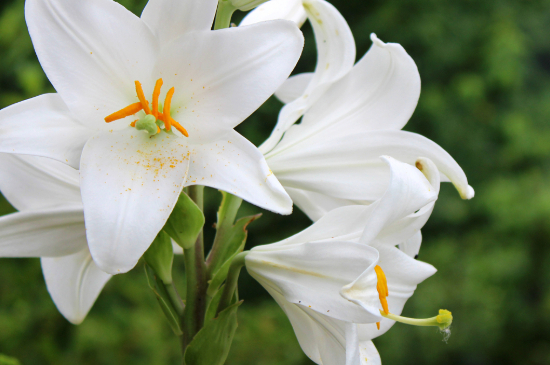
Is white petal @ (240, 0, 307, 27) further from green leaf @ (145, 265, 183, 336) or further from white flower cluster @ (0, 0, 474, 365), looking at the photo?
green leaf @ (145, 265, 183, 336)

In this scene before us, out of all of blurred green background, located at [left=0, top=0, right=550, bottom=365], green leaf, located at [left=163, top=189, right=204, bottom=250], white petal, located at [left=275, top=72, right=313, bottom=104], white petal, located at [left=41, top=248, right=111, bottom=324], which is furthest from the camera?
blurred green background, located at [left=0, top=0, right=550, bottom=365]

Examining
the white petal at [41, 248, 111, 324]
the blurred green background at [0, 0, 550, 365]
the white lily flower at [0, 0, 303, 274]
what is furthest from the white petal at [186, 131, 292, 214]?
the blurred green background at [0, 0, 550, 365]

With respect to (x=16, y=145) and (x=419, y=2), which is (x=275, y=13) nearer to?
(x=16, y=145)

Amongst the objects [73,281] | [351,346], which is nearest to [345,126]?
[351,346]

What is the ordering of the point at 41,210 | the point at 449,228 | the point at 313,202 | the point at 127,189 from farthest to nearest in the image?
the point at 449,228 < the point at 313,202 < the point at 41,210 < the point at 127,189

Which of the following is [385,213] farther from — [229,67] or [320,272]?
[229,67]

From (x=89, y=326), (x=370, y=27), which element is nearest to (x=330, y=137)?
(x=89, y=326)

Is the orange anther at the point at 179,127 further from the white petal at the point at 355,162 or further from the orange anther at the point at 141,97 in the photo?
the white petal at the point at 355,162
